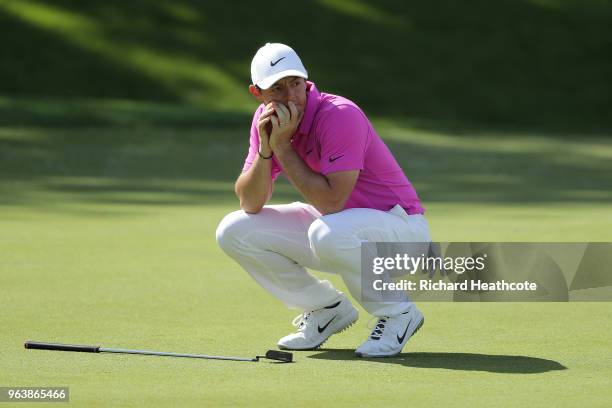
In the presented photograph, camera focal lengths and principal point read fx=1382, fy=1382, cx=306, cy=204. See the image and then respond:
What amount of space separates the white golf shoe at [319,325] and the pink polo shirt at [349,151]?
478mm

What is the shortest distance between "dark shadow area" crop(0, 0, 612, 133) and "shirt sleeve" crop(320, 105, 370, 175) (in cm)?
1545

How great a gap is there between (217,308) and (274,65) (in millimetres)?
1739

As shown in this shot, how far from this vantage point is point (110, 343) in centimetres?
568

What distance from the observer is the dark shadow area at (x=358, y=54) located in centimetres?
2186

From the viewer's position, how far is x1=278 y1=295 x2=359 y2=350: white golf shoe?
222 inches

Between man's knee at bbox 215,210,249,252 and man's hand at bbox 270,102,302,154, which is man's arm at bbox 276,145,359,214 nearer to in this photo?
man's hand at bbox 270,102,302,154

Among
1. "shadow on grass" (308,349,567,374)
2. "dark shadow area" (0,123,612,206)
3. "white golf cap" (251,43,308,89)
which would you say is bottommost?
"shadow on grass" (308,349,567,374)

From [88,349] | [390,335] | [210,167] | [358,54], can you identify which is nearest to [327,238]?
[390,335]

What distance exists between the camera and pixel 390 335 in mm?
5391

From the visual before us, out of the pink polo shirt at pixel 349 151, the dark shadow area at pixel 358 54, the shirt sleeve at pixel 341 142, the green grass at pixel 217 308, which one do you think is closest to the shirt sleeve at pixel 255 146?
the pink polo shirt at pixel 349 151

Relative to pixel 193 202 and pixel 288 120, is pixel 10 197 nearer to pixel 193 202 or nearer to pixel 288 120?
pixel 193 202

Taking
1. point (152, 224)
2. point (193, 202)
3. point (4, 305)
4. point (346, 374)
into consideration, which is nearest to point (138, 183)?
point (193, 202)

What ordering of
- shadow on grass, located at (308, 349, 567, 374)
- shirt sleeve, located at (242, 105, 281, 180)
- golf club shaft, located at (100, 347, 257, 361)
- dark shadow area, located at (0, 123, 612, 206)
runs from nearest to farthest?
shadow on grass, located at (308, 349, 567, 374), golf club shaft, located at (100, 347, 257, 361), shirt sleeve, located at (242, 105, 281, 180), dark shadow area, located at (0, 123, 612, 206)

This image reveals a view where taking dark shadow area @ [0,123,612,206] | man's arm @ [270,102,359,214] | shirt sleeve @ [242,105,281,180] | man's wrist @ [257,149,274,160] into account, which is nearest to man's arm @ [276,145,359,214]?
man's arm @ [270,102,359,214]
